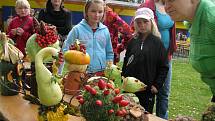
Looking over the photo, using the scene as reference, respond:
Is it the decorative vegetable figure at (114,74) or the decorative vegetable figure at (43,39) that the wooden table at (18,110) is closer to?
the decorative vegetable figure at (43,39)

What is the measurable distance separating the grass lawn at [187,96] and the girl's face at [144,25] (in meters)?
1.39

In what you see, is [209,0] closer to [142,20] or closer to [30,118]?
[30,118]

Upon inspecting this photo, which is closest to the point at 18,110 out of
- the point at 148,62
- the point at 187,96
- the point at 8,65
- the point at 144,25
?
the point at 8,65

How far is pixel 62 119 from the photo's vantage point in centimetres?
163

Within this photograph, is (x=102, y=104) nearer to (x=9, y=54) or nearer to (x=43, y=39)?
(x=43, y=39)

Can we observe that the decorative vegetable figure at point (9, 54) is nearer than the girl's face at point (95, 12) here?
Yes

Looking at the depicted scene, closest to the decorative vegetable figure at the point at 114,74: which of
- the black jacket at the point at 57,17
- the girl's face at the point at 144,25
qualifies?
the girl's face at the point at 144,25

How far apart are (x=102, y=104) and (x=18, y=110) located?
2.19 ft

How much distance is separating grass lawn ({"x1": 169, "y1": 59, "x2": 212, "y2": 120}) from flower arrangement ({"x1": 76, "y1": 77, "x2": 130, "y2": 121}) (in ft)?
8.54

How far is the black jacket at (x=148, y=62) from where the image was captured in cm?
284

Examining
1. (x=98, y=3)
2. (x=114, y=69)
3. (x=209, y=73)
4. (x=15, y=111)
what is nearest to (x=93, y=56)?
(x=98, y=3)

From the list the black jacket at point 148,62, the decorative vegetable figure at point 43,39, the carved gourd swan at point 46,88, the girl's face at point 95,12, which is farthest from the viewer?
the girl's face at point 95,12

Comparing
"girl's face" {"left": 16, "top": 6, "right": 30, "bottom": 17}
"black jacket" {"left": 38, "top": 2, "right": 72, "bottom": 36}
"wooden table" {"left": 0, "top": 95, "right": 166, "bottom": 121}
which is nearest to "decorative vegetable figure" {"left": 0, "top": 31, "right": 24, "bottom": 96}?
"wooden table" {"left": 0, "top": 95, "right": 166, "bottom": 121}

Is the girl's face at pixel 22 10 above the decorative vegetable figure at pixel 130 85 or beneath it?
above
